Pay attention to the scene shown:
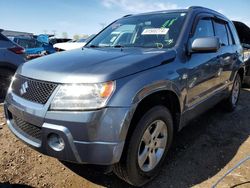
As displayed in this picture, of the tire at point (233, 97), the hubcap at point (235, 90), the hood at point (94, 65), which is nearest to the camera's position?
the hood at point (94, 65)

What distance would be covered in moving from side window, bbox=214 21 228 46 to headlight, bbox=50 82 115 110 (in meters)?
2.79

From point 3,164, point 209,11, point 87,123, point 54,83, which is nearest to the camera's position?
point 87,123

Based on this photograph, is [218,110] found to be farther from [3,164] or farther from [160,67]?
[3,164]

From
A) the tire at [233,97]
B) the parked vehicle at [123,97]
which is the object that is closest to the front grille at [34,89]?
the parked vehicle at [123,97]

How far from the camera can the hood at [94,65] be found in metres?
2.31

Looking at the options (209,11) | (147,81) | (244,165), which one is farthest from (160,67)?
(209,11)

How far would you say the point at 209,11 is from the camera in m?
4.17

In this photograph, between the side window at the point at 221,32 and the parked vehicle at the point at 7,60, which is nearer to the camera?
the side window at the point at 221,32

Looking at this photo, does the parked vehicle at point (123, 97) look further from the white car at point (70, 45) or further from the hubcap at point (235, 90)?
the white car at point (70, 45)

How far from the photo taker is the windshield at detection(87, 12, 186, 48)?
10.8ft

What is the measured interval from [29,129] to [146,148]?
3.76 ft

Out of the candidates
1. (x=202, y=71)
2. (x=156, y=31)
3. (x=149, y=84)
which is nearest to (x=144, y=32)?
(x=156, y=31)

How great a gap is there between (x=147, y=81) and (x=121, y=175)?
925 millimetres

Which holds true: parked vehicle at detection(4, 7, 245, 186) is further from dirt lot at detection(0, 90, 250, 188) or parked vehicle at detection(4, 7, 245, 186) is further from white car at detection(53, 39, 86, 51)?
white car at detection(53, 39, 86, 51)
